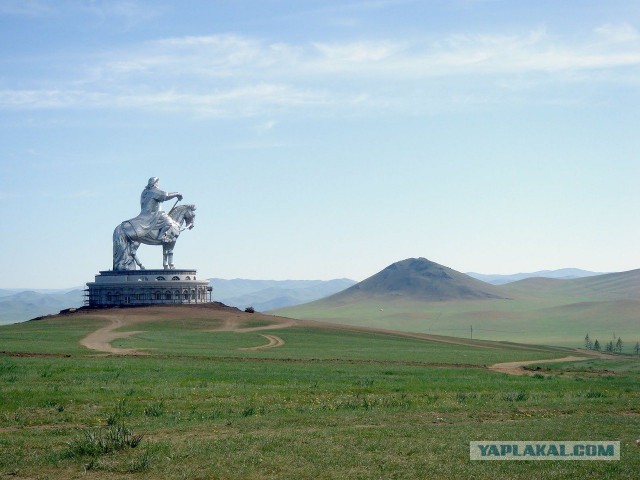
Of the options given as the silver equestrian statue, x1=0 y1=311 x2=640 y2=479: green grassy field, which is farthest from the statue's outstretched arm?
x1=0 y1=311 x2=640 y2=479: green grassy field

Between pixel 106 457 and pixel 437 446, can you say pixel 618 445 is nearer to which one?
pixel 437 446

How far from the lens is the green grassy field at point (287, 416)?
18625 millimetres

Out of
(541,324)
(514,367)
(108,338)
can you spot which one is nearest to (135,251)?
(108,338)

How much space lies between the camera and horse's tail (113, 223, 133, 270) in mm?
89312

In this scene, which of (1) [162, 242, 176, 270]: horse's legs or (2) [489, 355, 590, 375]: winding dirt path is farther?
(1) [162, 242, 176, 270]: horse's legs

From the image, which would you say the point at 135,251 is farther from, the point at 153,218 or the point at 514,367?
the point at 514,367

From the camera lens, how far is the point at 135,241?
89875 mm

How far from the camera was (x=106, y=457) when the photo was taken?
63.2ft

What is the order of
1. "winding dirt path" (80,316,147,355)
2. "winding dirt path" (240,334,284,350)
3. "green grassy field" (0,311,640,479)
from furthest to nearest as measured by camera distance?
"winding dirt path" (240,334,284,350)
"winding dirt path" (80,316,147,355)
"green grassy field" (0,311,640,479)

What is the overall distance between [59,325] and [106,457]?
194 feet

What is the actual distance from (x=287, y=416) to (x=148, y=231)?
220 feet

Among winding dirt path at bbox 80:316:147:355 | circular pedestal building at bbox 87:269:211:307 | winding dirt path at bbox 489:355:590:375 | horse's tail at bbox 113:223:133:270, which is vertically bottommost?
winding dirt path at bbox 489:355:590:375

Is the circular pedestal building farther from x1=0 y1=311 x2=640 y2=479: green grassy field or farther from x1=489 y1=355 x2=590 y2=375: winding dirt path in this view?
x1=489 y1=355 x2=590 y2=375: winding dirt path

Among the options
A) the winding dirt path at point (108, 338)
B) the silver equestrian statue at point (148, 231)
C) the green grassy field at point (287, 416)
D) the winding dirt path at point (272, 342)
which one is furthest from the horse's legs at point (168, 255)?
the green grassy field at point (287, 416)
